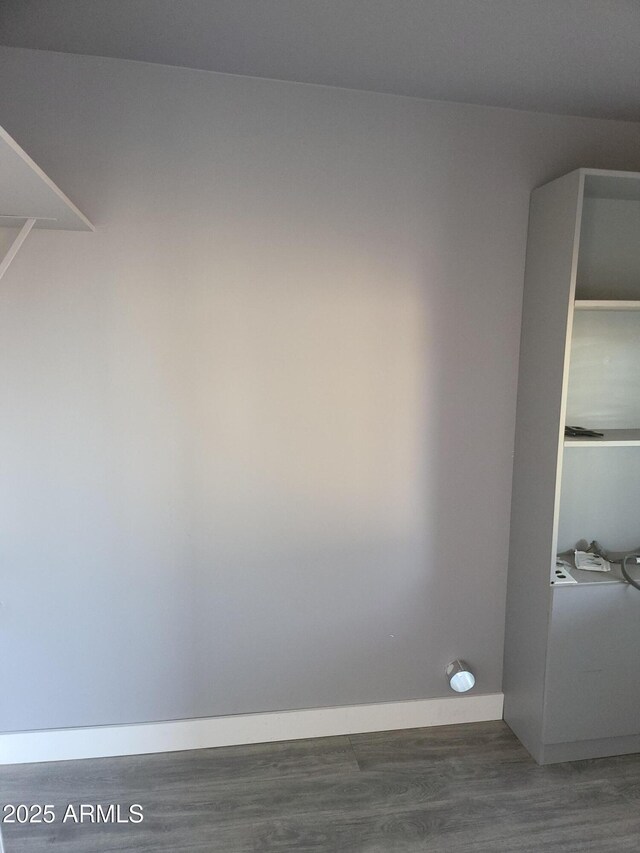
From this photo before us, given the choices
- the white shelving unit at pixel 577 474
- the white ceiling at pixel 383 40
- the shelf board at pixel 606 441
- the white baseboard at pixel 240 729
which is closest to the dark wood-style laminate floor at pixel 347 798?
the white baseboard at pixel 240 729

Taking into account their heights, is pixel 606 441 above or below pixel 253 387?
below

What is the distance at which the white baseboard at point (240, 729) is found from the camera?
7.52 feet

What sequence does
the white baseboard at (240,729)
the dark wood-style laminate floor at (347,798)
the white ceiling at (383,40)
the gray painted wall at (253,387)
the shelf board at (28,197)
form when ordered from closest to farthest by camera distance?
the shelf board at (28,197)
the white ceiling at (383,40)
the dark wood-style laminate floor at (347,798)
the gray painted wall at (253,387)
the white baseboard at (240,729)

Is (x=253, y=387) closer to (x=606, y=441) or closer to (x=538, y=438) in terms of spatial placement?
(x=538, y=438)

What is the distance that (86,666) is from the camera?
229 cm

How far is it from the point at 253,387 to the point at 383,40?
1218 millimetres

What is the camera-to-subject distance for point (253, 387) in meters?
2.27

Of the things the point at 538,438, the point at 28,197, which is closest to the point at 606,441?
the point at 538,438

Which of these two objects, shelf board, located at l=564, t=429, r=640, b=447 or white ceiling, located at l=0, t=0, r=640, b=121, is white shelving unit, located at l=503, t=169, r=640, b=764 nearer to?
shelf board, located at l=564, t=429, r=640, b=447

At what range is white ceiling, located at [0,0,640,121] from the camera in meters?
1.68

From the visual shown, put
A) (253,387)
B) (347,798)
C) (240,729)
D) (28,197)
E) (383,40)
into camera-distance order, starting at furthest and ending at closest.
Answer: (240,729)
(253,387)
(347,798)
(383,40)
(28,197)

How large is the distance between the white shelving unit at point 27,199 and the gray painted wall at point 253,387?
151mm

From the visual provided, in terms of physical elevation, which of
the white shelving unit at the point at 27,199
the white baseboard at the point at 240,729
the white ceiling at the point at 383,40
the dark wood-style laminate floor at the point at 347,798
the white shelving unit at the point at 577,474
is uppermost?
the white ceiling at the point at 383,40

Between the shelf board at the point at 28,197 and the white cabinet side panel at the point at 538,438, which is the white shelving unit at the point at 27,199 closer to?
the shelf board at the point at 28,197
